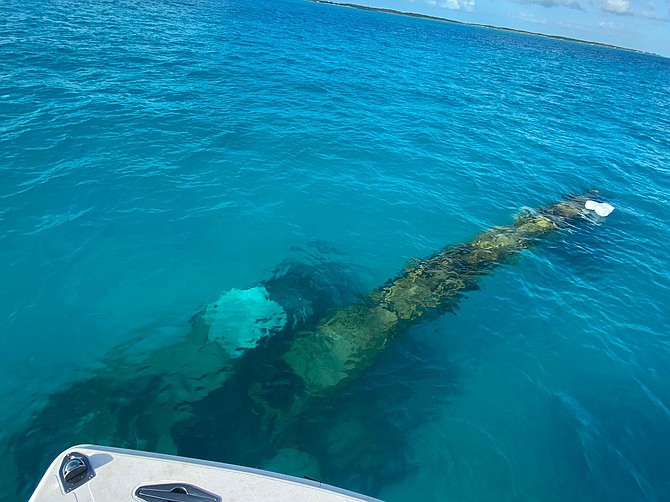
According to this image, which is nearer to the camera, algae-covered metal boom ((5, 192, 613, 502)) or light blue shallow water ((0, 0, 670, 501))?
algae-covered metal boom ((5, 192, 613, 502))

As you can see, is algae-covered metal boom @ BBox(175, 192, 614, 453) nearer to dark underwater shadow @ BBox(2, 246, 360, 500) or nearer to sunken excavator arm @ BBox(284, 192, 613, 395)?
sunken excavator arm @ BBox(284, 192, 613, 395)

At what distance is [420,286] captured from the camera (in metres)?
20.1

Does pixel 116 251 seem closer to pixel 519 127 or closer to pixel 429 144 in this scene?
pixel 429 144

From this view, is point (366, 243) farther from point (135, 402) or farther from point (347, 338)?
point (135, 402)

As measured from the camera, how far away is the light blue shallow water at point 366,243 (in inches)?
555

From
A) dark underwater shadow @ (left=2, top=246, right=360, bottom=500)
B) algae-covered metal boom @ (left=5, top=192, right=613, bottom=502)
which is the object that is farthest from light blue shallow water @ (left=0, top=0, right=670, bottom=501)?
algae-covered metal boom @ (left=5, top=192, right=613, bottom=502)

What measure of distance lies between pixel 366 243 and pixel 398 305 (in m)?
5.59

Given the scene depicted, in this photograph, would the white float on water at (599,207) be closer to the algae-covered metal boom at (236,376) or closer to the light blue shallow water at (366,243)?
the light blue shallow water at (366,243)

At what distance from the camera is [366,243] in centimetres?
2336

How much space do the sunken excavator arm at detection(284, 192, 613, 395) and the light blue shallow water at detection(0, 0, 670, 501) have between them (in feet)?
2.76

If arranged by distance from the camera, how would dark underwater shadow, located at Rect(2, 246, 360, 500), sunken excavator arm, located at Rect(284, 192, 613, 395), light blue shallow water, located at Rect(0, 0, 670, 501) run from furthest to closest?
sunken excavator arm, located at Rect(284, 192, 613, 395) → light blue shallow water, located at Rect(0, 0, 670, 501) → dark underwater shadow, located at Rect(2, 246, 360, 500)

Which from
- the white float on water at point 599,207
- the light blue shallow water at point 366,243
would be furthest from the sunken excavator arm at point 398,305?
the white float on water at point 599,207

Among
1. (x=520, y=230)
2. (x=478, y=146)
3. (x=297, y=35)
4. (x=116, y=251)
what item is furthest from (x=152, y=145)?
(x=297, y=35)

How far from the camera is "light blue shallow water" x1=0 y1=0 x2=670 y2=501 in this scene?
14094 millimetres
